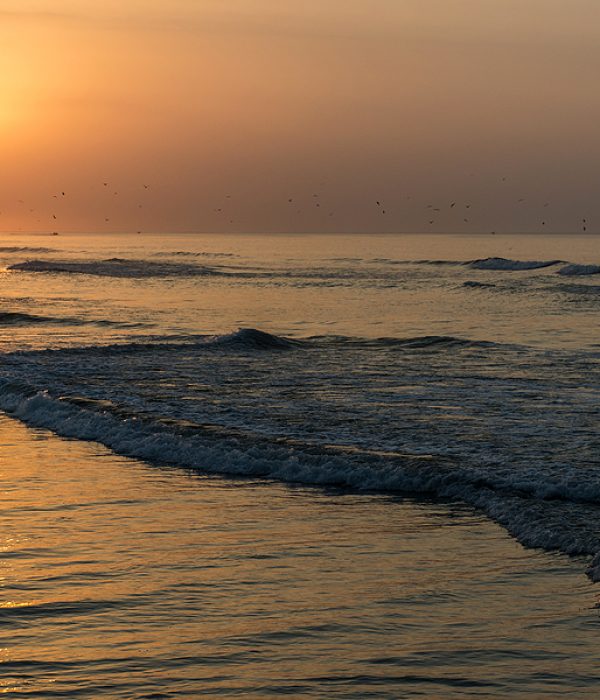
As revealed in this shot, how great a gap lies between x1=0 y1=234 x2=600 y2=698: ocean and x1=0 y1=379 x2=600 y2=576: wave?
43 mm

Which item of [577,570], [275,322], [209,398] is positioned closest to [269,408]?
[209,398]

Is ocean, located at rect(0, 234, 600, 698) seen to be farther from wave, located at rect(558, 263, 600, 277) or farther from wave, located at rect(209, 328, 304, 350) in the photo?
wave, located at rect(558, 263, 600, 277)

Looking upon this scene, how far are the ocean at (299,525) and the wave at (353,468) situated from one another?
0.04m

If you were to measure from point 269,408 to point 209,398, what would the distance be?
2092 mm

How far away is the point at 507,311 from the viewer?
51500 mm

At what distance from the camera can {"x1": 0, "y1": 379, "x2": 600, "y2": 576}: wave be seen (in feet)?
38.8

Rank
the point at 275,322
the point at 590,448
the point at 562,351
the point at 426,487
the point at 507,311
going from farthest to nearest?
1. the point at 507,311
2. the point at 275,322
3. the point at 562,351
4. the point at 590,448
5. the point at 426,487

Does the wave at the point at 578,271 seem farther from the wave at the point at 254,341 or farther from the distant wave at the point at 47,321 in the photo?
the wave at the point at 254,341

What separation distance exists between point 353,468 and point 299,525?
317 cm

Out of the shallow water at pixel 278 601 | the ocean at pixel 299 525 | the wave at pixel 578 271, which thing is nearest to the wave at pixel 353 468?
the ocean at pixel 299 525

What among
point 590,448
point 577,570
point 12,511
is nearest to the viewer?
point 577,570

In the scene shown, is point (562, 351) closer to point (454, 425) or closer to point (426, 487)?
point (454, 425)

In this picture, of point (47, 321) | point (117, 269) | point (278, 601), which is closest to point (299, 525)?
point (278, 601)

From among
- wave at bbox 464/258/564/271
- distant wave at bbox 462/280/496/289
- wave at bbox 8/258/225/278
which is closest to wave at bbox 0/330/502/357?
distant wave at bbox 462/280/496/289
